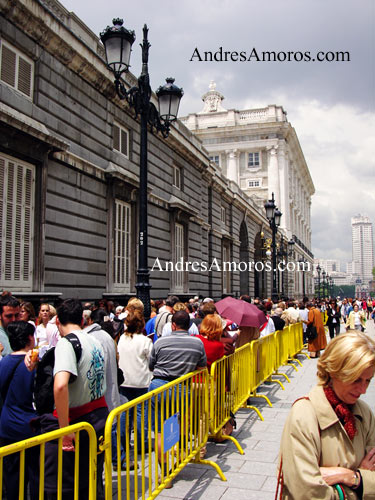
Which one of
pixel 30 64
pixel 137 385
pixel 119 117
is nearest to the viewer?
pixel 137 385

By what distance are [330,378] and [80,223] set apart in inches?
460

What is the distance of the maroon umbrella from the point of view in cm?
866

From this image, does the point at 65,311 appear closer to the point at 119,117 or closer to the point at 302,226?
the point at 119,117

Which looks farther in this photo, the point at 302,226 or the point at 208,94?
the point at 302,226

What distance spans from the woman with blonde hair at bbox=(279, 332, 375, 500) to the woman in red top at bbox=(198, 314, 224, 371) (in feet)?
12.1

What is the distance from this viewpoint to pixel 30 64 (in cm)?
1183

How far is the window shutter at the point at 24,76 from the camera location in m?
11.4

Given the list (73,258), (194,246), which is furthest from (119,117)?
(194,246)

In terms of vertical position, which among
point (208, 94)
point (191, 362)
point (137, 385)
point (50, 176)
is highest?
point (208, 94)

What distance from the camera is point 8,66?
11.0 metres

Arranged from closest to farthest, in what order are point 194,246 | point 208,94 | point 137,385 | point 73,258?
point 137,385, point 73,258, point 194,246, point 208,94

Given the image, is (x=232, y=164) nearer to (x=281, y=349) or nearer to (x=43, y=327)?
(x=281, y=349)

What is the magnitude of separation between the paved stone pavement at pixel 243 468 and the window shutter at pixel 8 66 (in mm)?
8840

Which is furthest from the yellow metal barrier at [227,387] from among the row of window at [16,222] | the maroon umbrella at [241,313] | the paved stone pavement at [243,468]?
the row of window at [16,222]
